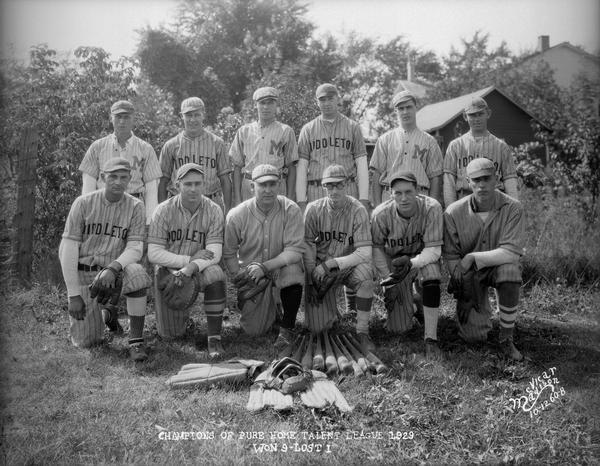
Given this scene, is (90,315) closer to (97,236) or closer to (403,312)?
(97,236)

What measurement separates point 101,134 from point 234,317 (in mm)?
3522

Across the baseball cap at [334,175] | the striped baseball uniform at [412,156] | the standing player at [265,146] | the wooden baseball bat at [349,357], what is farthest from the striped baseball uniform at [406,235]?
the standing player at [265,146]

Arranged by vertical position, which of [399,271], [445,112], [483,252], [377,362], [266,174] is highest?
[445,112]

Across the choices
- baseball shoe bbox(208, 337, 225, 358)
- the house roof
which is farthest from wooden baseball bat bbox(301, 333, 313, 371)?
the house roof

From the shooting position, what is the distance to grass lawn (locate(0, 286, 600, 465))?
128 inches

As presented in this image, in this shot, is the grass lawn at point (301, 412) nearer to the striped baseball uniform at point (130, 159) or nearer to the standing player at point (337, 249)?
the standing player at point (337, 249)

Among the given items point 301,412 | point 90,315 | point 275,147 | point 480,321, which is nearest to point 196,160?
point 275,147

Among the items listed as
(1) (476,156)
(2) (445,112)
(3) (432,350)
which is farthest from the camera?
(2) (445,112)

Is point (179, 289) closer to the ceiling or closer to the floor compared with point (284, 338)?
closer to the ceiling

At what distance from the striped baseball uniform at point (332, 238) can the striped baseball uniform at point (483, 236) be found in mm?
819

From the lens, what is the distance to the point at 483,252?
16.4ft

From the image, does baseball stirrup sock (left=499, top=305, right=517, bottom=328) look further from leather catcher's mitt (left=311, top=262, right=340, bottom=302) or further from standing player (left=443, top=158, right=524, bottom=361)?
leather catcher's mitt (left=311, top=262, right=340, bottom=302)

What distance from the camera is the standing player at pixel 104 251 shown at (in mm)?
4902

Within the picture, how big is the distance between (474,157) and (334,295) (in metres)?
2.15
